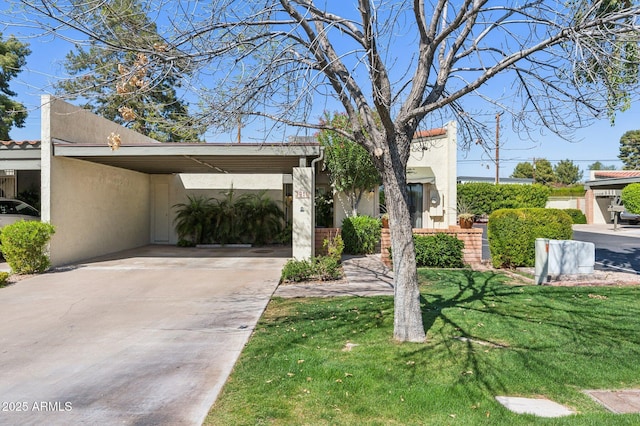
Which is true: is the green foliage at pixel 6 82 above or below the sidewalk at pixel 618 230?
above

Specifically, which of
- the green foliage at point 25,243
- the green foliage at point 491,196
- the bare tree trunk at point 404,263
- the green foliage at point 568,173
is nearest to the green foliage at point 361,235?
the green foliage at point 25,243

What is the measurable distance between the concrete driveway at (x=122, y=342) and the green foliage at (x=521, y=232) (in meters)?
5.85

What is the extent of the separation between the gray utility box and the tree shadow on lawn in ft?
2.07

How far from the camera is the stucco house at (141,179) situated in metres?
10.4

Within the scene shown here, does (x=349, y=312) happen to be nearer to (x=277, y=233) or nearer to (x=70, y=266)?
(x=70, y=266)

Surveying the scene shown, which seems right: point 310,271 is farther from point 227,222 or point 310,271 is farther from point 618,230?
point 618,230

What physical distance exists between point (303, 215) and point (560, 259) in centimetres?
599

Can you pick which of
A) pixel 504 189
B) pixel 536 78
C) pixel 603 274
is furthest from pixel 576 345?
pixel 504 189

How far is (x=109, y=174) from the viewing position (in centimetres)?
1352

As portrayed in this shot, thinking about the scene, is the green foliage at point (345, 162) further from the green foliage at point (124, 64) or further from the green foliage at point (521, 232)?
the green foliage at point (124, 64)

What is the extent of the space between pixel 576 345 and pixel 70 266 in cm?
1160

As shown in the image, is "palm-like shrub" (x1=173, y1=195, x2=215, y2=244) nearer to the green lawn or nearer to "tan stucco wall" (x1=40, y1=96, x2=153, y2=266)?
"tan stucco wall" (x1=40, y1=96, x2=153, y2=266)

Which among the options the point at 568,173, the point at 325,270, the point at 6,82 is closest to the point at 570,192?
the point at 568,173

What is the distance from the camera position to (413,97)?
4.91 m
